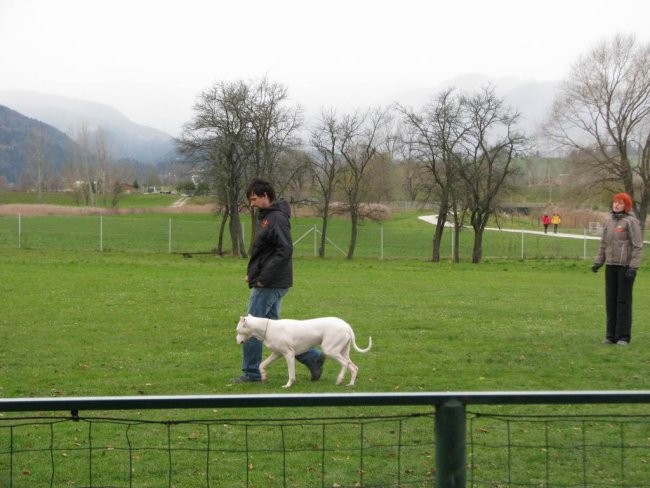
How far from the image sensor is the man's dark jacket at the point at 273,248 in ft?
27.3

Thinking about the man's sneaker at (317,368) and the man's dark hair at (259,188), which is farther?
the man's sneaker at (317,368)

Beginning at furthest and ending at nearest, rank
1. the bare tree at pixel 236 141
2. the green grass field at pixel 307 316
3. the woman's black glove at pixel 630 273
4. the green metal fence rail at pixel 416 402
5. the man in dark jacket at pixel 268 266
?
the bare tree at pixel 236 141
the woman's black glove at pixel 630 273
the man in dark jacket at pixel 268 266
the green grass field at pixel 307 316
the green metal fence rail at pixel 416 402

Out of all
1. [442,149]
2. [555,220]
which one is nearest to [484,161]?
[442,149]

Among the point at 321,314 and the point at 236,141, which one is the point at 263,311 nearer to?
the point at 321,314

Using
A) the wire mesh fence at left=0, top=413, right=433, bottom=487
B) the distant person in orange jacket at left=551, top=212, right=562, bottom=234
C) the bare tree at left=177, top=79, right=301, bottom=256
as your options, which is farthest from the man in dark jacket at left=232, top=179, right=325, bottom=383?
the distant person in orange jacket at left=551, top=212, right=562, bottom=234

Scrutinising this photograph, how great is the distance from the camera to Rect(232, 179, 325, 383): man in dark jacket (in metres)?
8.30

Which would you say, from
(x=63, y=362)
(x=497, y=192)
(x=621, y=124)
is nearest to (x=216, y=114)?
(x=497, y=192)

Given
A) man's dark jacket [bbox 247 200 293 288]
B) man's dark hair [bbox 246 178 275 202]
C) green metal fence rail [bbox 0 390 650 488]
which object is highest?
man's dark hair [bbox 246 178 275 202]

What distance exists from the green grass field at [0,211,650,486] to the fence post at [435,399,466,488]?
2.24m

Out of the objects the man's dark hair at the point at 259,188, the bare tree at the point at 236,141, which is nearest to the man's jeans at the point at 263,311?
the man's dark hair at the point at 259,188

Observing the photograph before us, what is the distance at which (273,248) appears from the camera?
8398 mm

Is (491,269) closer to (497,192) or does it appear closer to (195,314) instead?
(497,192)

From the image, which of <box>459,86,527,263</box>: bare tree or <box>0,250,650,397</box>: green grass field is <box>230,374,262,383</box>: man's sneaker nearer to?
<box>0,250,650,397</box>: green grass field

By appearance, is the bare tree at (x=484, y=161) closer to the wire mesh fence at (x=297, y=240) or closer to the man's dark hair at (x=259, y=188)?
the wire mesh fence at (x=297, y=240)
